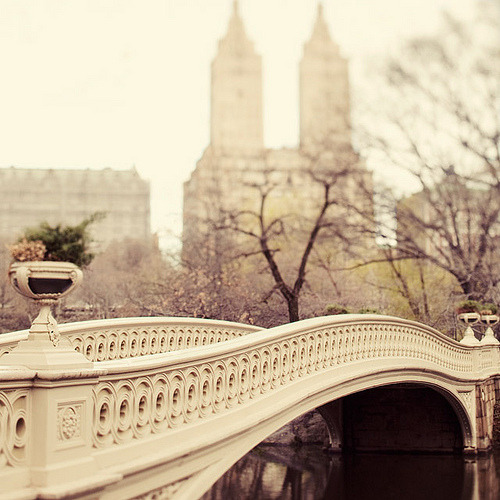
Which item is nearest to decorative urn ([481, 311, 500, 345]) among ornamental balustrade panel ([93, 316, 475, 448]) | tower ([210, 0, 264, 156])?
Result: ornamental balustrade panel ([93, 316, 475, 448])

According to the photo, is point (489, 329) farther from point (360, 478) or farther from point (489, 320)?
point (360, 478)

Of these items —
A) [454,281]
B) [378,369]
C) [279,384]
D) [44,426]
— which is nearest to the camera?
[44,426]

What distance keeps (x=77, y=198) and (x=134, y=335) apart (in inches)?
2673

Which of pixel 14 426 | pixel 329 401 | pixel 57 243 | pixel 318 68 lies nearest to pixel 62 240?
pixel 57 243

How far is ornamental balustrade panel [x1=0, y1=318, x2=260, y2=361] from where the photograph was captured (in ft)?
41.7

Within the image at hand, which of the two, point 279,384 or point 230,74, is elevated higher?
point 230,74

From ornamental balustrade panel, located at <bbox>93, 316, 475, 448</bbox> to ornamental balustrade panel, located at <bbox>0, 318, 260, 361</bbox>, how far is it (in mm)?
3646

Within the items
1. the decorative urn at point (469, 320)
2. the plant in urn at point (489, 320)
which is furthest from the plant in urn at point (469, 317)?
the plant in urn at point (489, 320)

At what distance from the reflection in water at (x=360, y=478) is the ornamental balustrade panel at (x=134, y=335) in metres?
3.06

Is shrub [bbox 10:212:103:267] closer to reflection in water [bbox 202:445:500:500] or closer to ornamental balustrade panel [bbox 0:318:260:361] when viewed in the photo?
reflection in water [bbox 202:445:500:500]

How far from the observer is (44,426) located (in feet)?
17.3

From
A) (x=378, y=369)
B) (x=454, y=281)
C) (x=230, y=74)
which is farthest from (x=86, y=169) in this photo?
(x=378, y=369)

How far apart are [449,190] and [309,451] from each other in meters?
11.2

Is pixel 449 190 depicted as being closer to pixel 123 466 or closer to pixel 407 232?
pixel 407 232
